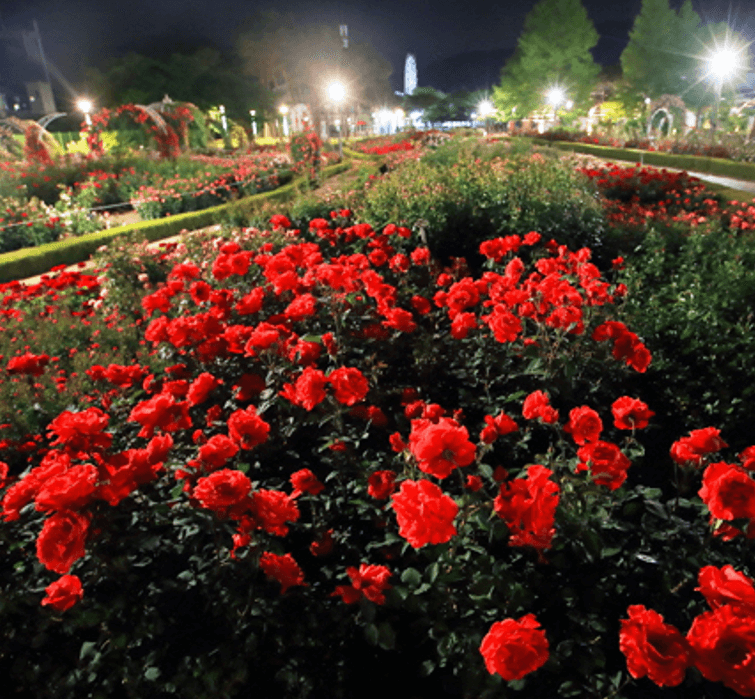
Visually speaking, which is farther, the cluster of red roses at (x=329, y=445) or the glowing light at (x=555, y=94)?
the glowing light at (x=555, y=94)

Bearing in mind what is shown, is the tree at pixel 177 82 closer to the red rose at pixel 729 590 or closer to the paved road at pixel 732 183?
the paved road at pixel 732 183

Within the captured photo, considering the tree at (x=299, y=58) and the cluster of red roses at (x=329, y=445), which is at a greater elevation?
the tree at (x=299, y=58)

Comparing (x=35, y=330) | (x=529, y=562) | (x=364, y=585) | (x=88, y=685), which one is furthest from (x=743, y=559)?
(x=35, y=330)

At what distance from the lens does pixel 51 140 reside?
59.6ft

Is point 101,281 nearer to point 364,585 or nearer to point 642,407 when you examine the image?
point 364,585

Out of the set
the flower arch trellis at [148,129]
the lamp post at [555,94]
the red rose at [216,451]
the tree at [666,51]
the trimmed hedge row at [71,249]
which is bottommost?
the trimmed hedge row at [71,249]

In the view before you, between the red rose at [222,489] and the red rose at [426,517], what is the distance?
0.45 meters

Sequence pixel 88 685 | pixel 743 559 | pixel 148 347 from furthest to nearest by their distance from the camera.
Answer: pixel 148 347 → pixel 743 559 → pixel 88 685

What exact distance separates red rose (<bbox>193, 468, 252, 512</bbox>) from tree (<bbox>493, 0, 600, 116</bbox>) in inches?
1704

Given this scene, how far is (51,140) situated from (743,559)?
23.0 m

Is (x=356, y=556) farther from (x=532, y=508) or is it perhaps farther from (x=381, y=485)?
(x=532, y=508)

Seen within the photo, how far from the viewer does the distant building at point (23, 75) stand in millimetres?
92062

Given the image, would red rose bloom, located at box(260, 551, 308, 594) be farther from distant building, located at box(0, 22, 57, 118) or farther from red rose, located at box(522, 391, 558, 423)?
distant building, located at box(0, 22, 57, 118)

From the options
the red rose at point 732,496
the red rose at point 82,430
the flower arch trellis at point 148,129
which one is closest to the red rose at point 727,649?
the red rose at point 732,496
